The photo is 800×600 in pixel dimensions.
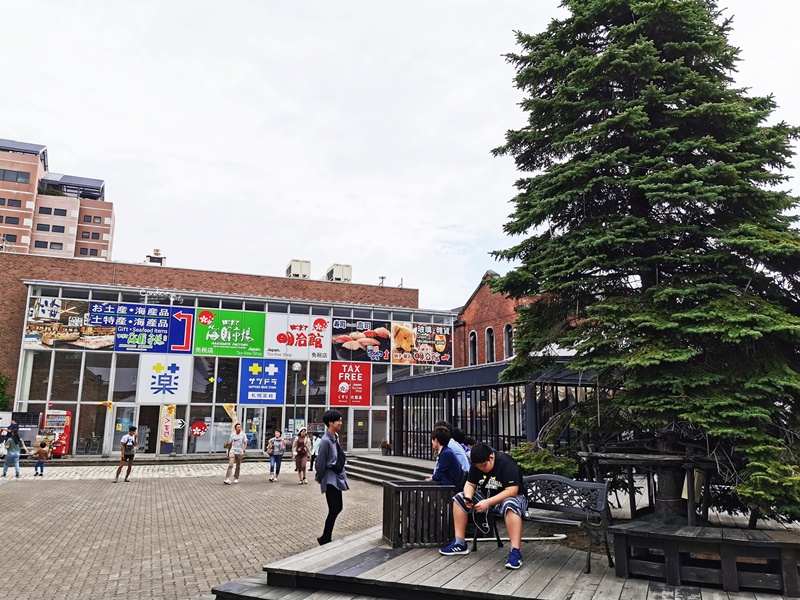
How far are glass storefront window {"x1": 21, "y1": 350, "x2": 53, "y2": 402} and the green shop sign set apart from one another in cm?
634

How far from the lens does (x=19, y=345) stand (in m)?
26.9

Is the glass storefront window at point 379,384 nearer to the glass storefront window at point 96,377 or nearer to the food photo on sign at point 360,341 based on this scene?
the food photo on sign at point 360,341

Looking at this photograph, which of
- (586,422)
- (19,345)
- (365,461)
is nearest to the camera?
(586,422)

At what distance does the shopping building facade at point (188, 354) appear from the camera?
2606 cm

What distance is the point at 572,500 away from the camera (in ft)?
20.2

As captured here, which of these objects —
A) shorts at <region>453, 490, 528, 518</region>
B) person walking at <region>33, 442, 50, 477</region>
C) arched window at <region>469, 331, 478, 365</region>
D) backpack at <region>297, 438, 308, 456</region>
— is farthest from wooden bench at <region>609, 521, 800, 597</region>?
arched window at <region>469, 331, 478, 365</region>

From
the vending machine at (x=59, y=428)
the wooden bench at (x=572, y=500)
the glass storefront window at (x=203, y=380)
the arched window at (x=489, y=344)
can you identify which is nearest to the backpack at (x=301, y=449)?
the wooden bench at (x=572, y=500)

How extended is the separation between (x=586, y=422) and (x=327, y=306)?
78.2 ft

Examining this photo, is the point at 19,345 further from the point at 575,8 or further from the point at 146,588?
the point at 575,8

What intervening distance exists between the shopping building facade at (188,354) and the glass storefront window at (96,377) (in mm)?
45

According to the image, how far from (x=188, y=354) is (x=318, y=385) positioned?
648 cm

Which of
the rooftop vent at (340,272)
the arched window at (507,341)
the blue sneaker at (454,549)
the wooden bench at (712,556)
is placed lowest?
the blue sneaker at (454,549)

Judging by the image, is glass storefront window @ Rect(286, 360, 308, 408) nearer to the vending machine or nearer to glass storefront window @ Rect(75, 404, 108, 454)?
glass storefront window @ Rect(75, 404, 108, 454)

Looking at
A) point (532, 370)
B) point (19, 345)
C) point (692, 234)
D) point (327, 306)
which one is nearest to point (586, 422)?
point (532, 370)
